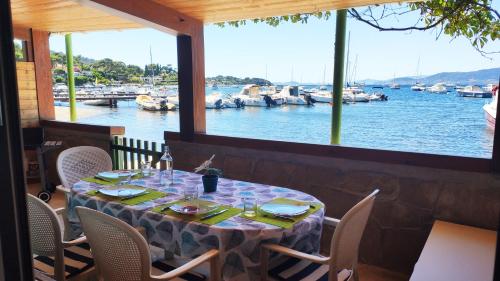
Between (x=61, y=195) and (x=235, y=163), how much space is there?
8.46ft

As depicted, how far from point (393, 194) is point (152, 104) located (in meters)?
19.0

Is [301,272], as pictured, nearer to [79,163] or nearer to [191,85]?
[79,163]

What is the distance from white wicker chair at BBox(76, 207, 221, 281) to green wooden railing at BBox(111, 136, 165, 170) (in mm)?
2241

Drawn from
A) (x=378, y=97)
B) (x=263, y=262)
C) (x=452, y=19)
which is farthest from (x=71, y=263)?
(x=378, y=97)

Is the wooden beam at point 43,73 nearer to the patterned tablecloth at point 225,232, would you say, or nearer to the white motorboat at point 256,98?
the patterned tablecloth at point 225,232

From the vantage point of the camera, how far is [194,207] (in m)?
1.99

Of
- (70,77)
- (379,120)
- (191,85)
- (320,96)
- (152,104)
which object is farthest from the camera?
(379,120)

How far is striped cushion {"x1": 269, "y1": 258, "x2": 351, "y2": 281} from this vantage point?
1842mm

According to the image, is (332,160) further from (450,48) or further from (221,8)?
(450,48)

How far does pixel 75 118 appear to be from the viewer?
17.9ft

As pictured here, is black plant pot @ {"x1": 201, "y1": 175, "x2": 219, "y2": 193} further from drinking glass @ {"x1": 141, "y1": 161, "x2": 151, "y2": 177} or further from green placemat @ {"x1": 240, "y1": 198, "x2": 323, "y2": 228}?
drinking glass @ {"x1": 141, "y1": 161, "x2": 151, "y2": 177}

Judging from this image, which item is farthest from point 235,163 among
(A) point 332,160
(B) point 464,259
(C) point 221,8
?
(B) point 464,259

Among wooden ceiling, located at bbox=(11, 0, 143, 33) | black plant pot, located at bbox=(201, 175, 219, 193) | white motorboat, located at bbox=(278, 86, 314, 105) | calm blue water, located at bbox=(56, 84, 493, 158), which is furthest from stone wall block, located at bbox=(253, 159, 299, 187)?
white motorboat, located at bbox=(278, 86, 314, 105)

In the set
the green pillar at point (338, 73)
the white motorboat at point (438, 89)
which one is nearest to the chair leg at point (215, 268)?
the green pillar at point (338, 73)
